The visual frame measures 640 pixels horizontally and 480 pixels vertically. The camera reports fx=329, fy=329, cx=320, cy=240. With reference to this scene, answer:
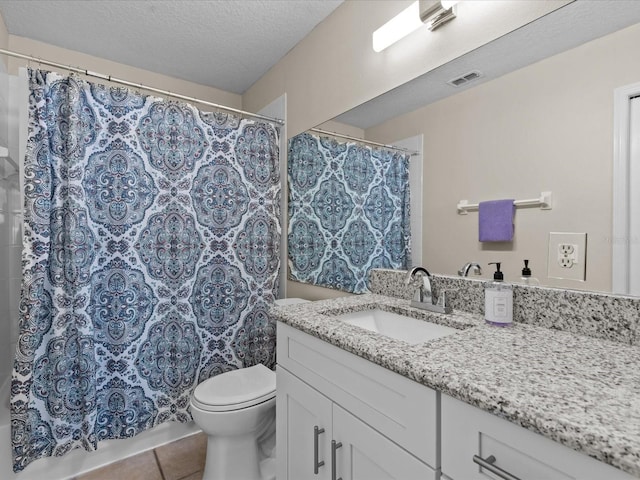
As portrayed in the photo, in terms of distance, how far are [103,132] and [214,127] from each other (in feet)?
1.90

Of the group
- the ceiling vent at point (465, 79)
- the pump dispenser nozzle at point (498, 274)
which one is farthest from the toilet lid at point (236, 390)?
the ceiling vent at point (465, 79)

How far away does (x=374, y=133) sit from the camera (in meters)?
1.60

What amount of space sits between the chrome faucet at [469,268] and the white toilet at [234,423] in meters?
1.04

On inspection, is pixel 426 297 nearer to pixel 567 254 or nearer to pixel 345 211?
pixel 567 254

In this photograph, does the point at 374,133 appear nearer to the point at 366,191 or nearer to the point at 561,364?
the point at 366,191

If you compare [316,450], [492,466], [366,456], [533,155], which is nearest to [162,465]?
[316,450]

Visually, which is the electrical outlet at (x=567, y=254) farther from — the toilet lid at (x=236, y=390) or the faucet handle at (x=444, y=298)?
the toilet lid at (x=236, y=390)

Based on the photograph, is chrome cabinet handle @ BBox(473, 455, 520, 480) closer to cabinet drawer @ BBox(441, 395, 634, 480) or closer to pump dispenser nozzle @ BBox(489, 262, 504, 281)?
cabinet drawer @ BBox(441, 395, 634, 480)

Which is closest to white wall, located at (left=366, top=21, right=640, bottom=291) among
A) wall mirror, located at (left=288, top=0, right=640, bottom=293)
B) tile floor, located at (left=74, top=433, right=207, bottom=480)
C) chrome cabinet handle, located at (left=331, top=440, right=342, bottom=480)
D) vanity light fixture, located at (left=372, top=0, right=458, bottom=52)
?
wall mirror, located at (left=288, top=0, right=640, bottom=293)

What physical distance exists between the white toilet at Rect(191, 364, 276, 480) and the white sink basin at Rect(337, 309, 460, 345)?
620mm

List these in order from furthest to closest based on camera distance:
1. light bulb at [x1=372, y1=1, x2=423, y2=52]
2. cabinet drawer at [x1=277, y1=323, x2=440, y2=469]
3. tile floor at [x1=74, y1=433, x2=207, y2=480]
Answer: tile floor at [x1=74, y1=433, x2=207, y2=480]
light bulb at [x1=372, y1=1, x2=423, y2=52]
cabinet drawer at [x1=277, y1=323, x2=440, y2=469]

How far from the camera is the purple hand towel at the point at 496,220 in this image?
42.9 inches

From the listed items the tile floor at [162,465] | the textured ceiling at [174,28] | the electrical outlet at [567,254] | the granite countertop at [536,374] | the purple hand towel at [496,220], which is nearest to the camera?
the granite countertop at [536,374]

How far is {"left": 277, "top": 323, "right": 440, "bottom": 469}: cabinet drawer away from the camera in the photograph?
2.32 ft
